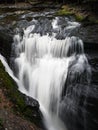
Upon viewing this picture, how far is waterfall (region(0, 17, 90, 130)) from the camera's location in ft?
36.3

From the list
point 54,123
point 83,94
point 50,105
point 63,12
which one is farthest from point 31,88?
point 63,12

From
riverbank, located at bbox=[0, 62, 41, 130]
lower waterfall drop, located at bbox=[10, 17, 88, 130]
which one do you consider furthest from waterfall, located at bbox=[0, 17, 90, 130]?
riverbank, located at bbox=[0, 62, 41, 130]

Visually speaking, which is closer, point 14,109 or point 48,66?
point 14,109

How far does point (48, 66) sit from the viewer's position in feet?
40.5

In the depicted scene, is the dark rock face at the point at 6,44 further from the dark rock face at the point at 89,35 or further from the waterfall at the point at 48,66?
the dark rock face at the point at 89,35

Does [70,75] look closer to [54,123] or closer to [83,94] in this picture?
[83,94]

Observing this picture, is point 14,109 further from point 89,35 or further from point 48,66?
point 89,35

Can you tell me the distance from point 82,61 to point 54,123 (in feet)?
9.53

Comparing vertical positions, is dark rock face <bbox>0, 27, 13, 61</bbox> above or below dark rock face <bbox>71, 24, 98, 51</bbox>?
below

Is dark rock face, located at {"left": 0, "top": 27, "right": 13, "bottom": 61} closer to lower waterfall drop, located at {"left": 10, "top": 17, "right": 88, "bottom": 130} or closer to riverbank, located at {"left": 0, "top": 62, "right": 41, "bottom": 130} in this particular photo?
lower waterfall drop, located at {"left": 10, "top": 17, "right": 88, "bottom": 130}

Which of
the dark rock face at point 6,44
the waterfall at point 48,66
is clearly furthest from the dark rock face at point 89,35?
the dark rock face at point 6,44

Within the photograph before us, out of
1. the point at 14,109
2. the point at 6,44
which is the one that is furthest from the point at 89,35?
the point at 14,109

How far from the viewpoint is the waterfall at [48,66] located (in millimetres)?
11078

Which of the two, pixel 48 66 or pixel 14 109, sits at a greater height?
pixel 48 66
